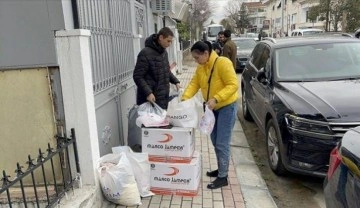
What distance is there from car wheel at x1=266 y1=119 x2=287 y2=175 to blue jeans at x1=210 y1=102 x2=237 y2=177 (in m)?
0.70

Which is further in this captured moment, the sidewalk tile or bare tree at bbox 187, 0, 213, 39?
bare tree at bbox 187, 0, 213, 39

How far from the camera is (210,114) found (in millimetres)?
3506

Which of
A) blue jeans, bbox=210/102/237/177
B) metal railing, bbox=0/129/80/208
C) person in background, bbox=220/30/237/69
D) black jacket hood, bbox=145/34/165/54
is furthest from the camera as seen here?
person in background, bbox=220/30/237/69

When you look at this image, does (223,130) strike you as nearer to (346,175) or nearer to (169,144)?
(169,144)

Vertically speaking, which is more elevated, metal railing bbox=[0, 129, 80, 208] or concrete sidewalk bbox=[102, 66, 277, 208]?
metal railing bbox=[0, 129, 80, 208]

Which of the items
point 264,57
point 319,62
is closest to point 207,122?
point 319,62

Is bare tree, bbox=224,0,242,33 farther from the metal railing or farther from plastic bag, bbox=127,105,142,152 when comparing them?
the metal railing

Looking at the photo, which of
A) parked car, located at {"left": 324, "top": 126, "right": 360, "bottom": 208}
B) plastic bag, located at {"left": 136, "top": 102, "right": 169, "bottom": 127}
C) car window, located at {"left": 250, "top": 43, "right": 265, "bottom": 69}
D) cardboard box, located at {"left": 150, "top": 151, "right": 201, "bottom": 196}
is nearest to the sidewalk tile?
cardboard box, located at {"left": 150, "top": 151, "right": 201, "bottom": 196}

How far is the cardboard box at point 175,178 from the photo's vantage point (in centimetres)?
360

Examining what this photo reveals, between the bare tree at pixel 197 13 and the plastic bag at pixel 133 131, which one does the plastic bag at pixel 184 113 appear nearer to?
the plastic bag at pixel 133 131

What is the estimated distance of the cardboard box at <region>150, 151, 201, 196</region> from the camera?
3.60m

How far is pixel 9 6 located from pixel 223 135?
245cm

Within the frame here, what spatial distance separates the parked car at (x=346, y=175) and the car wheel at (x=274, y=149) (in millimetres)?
1624

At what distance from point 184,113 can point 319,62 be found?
8.16 feet
